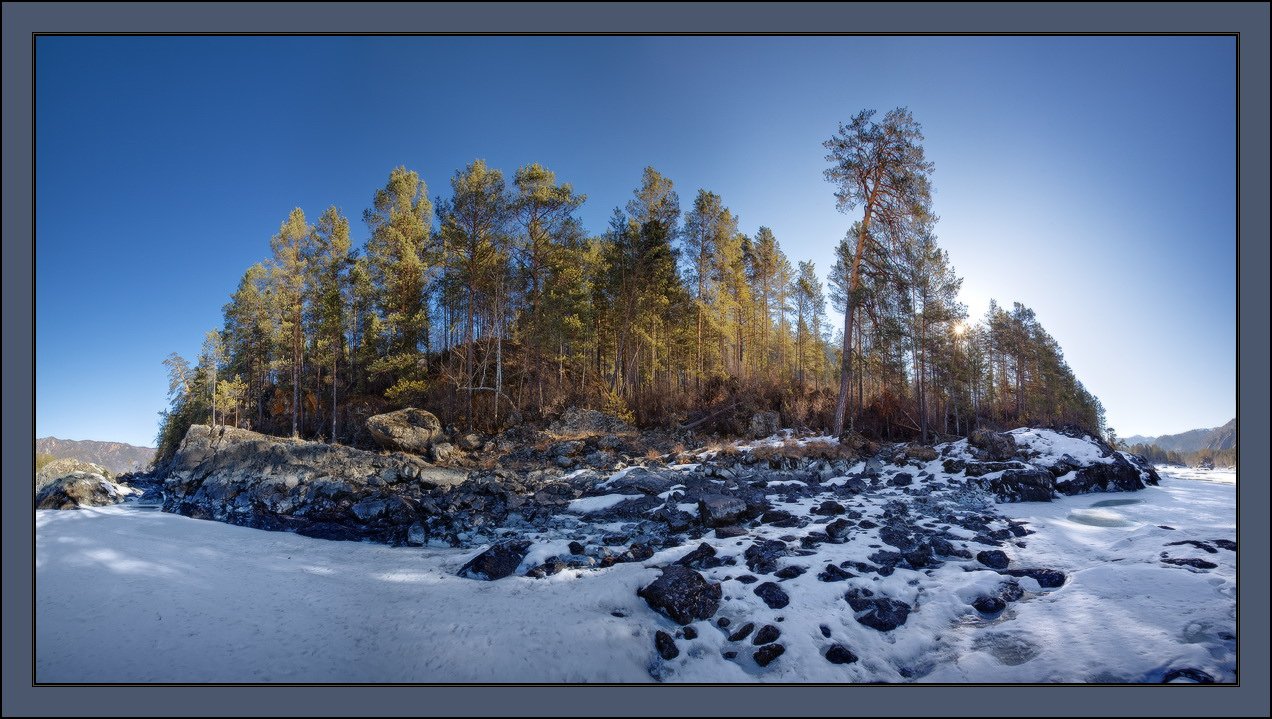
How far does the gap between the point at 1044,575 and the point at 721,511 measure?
4064 millimetres

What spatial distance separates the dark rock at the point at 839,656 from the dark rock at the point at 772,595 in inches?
30.1

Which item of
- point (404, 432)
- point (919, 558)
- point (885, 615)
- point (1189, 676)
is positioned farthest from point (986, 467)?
point (404, 432)

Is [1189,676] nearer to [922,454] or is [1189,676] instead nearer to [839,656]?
[839,656]

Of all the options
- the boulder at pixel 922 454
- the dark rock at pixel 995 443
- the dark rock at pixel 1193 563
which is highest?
the dark rock at pixel 995 443

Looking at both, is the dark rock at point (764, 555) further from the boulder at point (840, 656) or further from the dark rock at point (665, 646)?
the dark rock at point (665, 646)

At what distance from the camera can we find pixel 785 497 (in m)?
8.57

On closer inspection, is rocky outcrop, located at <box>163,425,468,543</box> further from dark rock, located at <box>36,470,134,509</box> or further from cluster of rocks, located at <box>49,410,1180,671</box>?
dark rock, located at <box>36,470,134,509</box>

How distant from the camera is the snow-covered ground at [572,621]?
2930mm

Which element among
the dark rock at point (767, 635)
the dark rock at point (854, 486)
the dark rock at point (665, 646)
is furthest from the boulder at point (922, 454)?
the dark rock at point (665, 646)

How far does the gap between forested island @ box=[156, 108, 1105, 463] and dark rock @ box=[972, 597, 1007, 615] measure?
447 inches

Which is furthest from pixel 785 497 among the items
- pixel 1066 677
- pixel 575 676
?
pixel 575 676

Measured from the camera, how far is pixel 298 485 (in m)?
10.5

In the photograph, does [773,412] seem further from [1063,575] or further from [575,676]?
[575,676]

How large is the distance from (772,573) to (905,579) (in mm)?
1405
